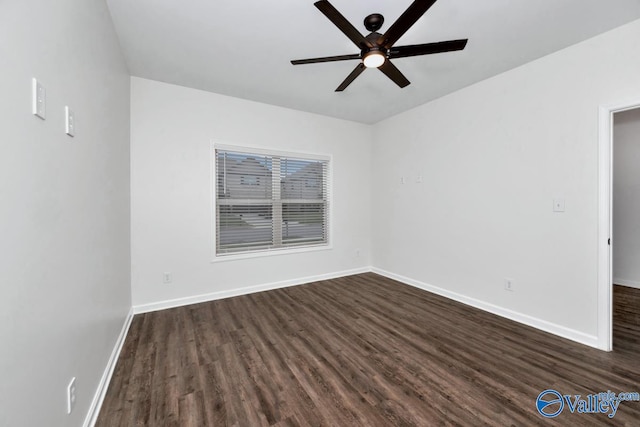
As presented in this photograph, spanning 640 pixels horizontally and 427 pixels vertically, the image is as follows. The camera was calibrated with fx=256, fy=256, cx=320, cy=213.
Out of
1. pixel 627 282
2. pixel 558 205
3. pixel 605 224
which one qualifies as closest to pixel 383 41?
pixel 558 205

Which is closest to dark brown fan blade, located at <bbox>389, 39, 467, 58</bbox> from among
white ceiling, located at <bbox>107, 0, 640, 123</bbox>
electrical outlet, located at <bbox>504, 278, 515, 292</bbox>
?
white ceiling, located at <bbox>107, 0, 640, 123</bbox>

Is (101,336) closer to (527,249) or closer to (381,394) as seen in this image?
(381,394)

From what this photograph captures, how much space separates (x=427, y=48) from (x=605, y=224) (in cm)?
220

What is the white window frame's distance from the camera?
3428mm

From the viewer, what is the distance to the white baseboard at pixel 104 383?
1469mm

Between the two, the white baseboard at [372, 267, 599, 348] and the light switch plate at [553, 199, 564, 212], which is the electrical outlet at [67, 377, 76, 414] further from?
the light switch plate at [553, 199, 564, 212]

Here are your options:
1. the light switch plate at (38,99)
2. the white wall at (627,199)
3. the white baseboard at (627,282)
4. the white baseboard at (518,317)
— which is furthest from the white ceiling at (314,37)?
the white baseboard at (627,282)

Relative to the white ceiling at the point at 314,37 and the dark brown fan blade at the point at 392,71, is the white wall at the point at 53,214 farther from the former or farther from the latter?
the dark brown fan blade at the point at 392,71

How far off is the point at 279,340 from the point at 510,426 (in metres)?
1.73

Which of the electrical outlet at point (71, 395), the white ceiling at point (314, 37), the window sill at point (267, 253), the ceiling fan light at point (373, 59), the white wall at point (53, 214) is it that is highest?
the white ceiling at point (314, 37)

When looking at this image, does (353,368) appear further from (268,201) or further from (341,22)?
(268,201)

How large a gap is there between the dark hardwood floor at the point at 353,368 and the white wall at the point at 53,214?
0.53 meters

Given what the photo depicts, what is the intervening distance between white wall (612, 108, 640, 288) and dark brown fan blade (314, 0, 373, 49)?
4.73 m

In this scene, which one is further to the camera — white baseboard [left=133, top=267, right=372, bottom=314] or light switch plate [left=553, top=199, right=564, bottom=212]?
white baseboard [left=133, top=267, right=372, bottom=314]
